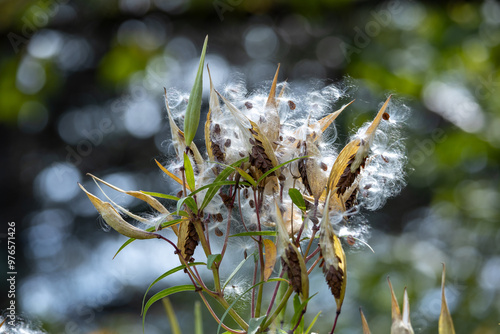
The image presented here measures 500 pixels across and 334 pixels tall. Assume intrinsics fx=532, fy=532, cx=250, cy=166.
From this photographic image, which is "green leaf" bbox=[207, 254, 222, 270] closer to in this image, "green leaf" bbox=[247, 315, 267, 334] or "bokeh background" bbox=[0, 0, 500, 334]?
"green leaf" bbox=[247, 315, 267, 334]

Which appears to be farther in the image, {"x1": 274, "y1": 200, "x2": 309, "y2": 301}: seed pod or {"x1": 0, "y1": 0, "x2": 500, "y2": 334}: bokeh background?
{"x1": 0, "y1": 0, "x2": 500, "y2": 334}: bokeh background

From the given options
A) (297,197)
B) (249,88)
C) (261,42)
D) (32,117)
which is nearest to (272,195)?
(297,197)

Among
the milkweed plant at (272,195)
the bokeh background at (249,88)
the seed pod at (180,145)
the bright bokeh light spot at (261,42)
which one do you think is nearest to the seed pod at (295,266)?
the milkweed plant at (272,195)

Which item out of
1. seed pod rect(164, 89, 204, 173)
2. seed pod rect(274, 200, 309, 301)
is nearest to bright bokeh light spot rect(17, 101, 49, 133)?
seed pod rect(164, 89, 204, 173)

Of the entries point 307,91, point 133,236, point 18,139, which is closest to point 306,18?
point 18,139

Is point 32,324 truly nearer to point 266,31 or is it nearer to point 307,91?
point 307,91

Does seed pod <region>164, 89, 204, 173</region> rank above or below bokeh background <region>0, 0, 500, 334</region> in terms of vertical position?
above

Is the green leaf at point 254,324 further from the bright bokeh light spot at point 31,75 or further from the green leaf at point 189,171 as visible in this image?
the bright bokeh light spot at point 31,75
